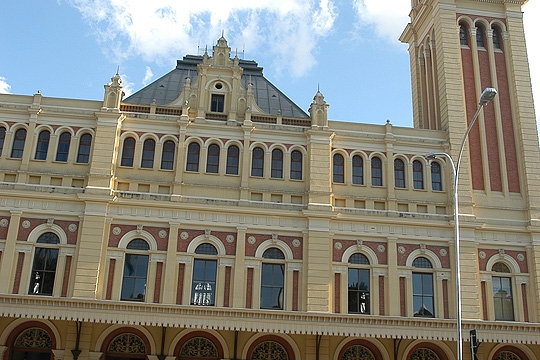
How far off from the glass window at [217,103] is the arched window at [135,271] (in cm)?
861

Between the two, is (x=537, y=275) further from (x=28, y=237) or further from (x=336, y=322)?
(x=28, y=237)

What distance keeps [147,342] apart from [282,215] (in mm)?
9121

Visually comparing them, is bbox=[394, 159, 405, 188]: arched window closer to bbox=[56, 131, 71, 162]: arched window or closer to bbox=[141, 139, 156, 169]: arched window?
bbox=[141, 139, 156, 169]: arched window

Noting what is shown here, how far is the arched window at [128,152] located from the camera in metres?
32.3

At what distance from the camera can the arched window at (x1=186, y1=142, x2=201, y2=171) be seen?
32.5 metres

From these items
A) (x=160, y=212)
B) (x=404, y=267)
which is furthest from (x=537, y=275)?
(x=160, y=212)

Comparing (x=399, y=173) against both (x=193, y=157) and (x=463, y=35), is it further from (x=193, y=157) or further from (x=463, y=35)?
(x=193, y=157)

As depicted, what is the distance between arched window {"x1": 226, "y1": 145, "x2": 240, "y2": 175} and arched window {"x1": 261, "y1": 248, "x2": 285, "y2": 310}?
4750mm

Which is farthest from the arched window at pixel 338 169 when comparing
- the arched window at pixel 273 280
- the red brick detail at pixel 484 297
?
the red brick detail at pixel 484 297

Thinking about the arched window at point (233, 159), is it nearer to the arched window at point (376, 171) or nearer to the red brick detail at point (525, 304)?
the arched window at point (376, 171)

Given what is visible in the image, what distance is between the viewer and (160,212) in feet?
101

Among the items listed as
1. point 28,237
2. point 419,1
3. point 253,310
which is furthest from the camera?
point 419,1

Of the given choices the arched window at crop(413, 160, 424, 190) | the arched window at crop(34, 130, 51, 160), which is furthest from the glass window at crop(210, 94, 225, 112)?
the arched window at crop(413, 160, 424, 190)

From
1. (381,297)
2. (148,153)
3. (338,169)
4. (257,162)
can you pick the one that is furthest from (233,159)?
(381,297)
